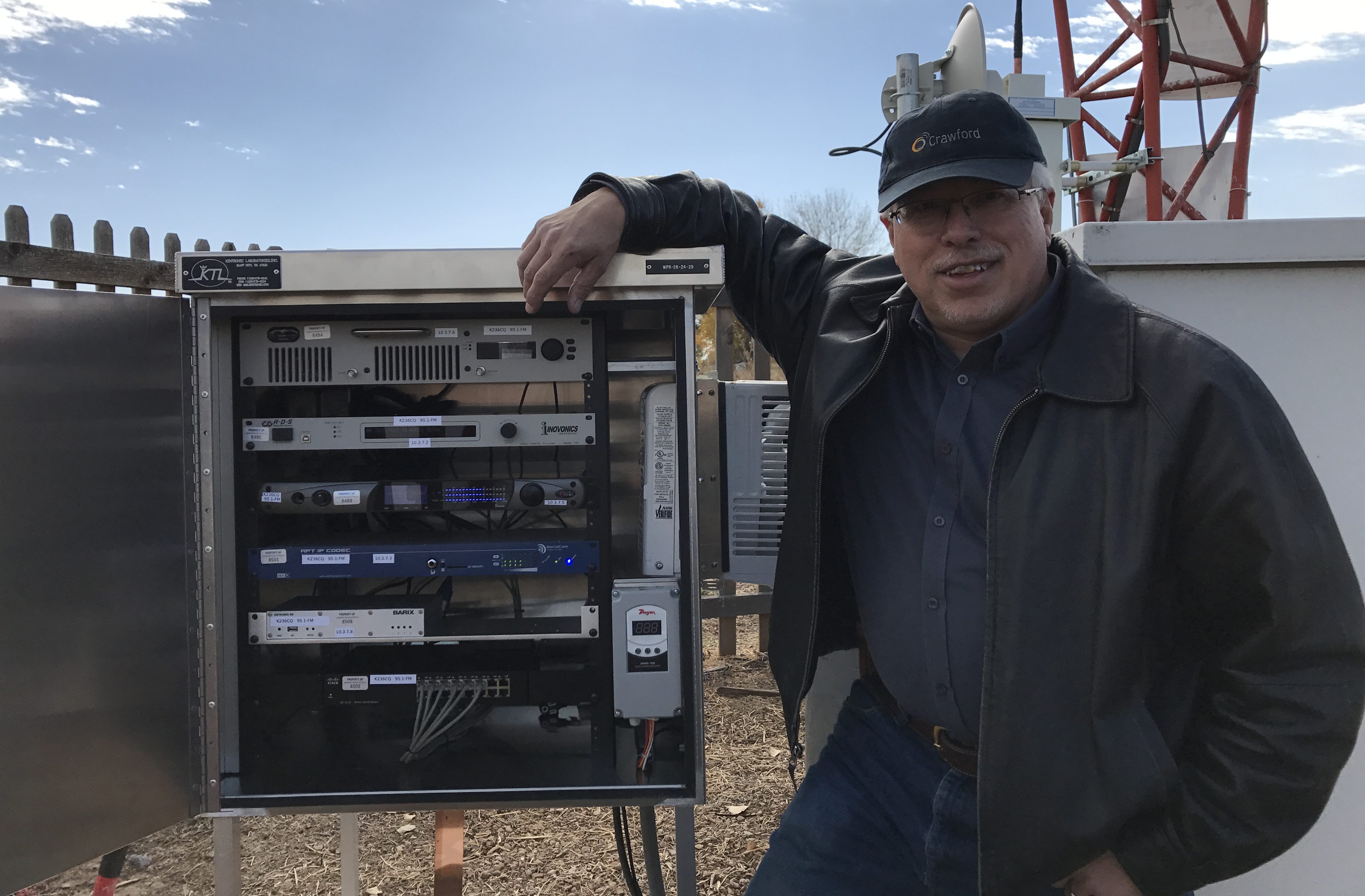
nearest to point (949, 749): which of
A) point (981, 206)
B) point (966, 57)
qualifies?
point (981, 206)

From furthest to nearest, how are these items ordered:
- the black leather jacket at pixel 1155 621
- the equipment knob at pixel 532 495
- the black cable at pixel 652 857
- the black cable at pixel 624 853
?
the black cable at pixel 624 853 < the black cable at pixel 652 857 < the equipment knob at pixel 532 495 < the black leather jacket at pixel 1155 621

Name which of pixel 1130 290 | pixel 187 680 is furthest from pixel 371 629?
pixel 1130 290

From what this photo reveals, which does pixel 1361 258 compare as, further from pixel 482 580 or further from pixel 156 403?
pixel 156 403

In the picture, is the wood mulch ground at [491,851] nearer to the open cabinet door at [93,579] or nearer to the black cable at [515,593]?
the black cable at [515,593]

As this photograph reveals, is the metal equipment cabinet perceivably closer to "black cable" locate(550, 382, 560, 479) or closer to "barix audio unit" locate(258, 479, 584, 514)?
"barix audio unit" locate(258, 479, 584, 514)

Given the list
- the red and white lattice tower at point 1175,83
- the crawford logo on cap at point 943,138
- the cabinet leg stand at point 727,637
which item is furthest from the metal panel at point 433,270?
the red and white lattice tower at point 1175,83

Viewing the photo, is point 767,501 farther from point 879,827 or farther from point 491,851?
point 491,851

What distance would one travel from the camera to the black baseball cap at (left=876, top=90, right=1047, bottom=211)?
4.30ft

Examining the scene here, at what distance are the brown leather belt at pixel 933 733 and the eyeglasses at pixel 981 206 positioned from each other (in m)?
0.75

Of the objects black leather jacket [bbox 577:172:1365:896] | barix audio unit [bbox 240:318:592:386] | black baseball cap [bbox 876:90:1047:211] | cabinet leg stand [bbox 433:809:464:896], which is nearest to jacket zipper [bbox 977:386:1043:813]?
black leather jacket [bbox 577:172:1365:896]

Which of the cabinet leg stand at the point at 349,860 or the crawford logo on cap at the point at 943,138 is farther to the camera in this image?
the cabinet leg stand at the point at 349,860

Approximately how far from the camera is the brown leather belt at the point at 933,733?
51.8 inches

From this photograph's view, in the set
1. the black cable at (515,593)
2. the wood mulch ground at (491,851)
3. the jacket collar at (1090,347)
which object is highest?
the jacket collar at (1090,347)

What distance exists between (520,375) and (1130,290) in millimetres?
1156
